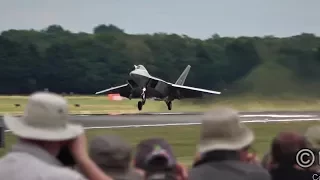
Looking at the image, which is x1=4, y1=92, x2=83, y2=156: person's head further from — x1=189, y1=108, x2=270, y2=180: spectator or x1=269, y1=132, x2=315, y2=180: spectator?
x1=269, y1=132, x2=315, y2=180: spectator

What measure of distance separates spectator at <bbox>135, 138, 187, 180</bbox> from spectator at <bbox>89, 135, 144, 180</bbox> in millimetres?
180

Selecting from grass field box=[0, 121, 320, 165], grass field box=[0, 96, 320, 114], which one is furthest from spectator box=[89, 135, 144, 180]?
grass field box=[0, 96, 320, 114]

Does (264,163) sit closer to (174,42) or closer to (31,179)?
(31,179)

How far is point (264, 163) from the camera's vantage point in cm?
538

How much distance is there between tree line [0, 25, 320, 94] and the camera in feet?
115

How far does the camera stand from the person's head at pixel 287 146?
4.99 meters

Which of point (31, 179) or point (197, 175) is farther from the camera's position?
point (197, 175)

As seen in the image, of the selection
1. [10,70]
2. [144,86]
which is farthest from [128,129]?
[144,86]

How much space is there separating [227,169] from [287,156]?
1041 millimetres

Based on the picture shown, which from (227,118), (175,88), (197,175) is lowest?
(175,88)

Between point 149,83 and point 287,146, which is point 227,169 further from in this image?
point 149,83

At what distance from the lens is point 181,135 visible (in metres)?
22.5

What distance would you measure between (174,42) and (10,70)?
9896 millimetres

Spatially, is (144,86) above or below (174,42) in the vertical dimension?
below
